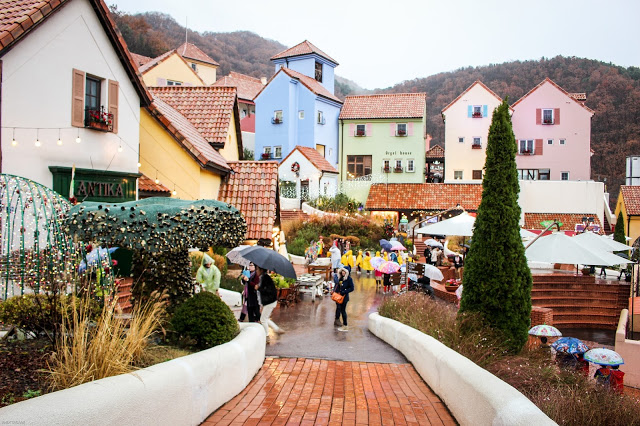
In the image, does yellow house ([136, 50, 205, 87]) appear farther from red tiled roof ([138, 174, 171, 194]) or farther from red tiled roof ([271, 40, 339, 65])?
red tiled roof ([138, 174, 171, 194])

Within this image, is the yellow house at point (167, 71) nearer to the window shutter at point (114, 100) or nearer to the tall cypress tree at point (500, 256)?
the window shutter at point (114, 100)

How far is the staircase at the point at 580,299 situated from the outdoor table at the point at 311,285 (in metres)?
7.85

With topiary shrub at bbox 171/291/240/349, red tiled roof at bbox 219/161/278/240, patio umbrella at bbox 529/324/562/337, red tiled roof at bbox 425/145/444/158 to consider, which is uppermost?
red tiled roof at bbox 425/145/444/158

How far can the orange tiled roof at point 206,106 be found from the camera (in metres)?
21.0

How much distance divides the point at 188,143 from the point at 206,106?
549 cm

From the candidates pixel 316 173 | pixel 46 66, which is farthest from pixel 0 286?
pixel 316 173

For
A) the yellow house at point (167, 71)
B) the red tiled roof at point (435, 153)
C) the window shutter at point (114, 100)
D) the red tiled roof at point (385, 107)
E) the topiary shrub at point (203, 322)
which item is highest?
the yellow house at point (167, 71)

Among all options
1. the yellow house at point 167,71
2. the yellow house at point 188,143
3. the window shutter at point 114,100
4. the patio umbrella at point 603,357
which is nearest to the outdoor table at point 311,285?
the yellow house at point 188,143

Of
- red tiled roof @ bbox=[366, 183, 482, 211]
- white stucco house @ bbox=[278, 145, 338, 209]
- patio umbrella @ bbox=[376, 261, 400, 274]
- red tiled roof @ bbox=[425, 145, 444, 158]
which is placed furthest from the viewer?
red tiled roof @ bbox=[425, 145, 444, 158]

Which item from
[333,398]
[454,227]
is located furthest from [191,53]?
[333,398]

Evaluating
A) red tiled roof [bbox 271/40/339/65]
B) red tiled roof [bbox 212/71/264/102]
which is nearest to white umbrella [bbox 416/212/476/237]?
red tiled roof [bbox 271/40/339/65]

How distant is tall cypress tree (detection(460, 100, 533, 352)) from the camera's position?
991cm

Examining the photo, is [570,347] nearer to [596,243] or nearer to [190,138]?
[596,243]

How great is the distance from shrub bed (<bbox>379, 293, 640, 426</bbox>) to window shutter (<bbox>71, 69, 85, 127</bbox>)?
8.51 meters
